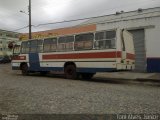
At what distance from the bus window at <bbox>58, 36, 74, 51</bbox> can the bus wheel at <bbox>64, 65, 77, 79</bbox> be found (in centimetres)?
113

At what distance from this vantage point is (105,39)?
633 inches

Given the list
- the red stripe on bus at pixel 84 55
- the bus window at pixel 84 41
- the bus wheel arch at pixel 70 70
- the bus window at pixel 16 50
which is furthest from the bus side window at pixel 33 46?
the bus window at pixel 84 41

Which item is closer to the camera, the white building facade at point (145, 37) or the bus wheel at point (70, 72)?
the bus wheel at point (70, 72)

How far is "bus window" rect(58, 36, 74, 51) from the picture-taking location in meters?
18.1

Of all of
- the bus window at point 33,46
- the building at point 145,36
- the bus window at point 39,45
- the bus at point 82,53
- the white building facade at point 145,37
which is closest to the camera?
the bus at point 82,53

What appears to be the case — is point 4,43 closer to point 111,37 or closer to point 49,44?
point 49,44

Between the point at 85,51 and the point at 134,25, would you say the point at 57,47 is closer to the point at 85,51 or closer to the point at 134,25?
the point at 85,51

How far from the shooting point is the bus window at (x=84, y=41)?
55.3 ft

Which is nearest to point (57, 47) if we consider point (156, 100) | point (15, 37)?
point (156, 100)

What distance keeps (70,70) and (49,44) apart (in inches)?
110

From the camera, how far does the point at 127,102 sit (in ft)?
29.2

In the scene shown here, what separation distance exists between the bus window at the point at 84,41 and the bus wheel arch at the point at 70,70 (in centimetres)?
118

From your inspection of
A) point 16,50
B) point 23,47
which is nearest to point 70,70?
point 23,47

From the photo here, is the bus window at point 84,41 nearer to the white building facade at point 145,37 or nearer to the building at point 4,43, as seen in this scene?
the white building facade at point 145,37
